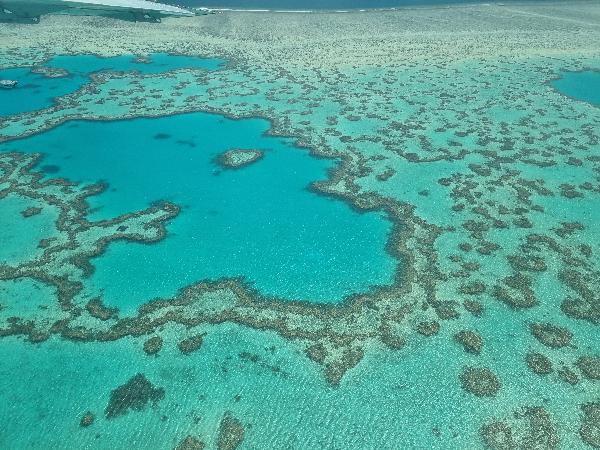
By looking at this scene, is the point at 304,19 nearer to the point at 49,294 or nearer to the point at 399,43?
the point at 399,43

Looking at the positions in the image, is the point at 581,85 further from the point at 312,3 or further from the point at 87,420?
the point at 87,420

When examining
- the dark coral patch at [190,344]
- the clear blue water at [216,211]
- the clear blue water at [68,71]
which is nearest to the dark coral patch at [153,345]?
the dark coral patch at [190,344]

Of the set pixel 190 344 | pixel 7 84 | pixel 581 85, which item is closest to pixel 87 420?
pixel 190 344

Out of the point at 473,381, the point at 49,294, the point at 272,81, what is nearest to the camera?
the point at 473,381

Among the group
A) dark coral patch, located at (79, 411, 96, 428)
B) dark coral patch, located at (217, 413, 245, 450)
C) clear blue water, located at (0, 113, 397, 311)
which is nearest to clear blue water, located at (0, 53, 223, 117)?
clear blue water, located at (0, 113, 397, 311)

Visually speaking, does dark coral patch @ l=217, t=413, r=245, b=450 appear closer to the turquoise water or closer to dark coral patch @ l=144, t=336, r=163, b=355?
dark coral patch @ l=144, t=336, r=163, b=355

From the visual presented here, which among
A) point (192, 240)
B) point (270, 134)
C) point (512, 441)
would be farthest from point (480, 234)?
point (270, 134)
